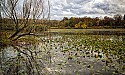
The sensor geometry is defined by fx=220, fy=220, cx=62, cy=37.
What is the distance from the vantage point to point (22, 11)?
10.3m

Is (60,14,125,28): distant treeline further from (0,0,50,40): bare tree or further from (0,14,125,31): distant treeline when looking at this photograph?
(0,0,50,40): bare tree

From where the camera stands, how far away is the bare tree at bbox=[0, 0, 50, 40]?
32.7 ft

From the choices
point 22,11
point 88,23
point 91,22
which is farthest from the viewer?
point 88,23

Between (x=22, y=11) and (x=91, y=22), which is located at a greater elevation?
(x=22, y=11)

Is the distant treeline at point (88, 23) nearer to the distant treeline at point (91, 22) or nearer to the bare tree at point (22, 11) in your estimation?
the distant treeline at point (91, 22)

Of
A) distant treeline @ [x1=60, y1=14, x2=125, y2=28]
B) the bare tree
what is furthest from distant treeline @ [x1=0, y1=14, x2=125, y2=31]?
the bare tree

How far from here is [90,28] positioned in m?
19.1

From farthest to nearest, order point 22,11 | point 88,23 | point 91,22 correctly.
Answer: point 88,23
point 91,22
point 22,11

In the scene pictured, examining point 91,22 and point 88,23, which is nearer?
point 91,22

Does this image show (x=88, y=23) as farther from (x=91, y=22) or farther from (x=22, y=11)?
(x=22, y=11)

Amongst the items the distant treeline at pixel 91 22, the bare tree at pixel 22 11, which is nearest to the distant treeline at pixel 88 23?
the distant treeline at pixel 91 22

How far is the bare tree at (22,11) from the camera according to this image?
998cm

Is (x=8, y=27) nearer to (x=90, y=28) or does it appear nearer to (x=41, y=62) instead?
(x=41, y=62)

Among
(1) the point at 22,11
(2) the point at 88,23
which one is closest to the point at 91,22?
(2) the point at 88,23
